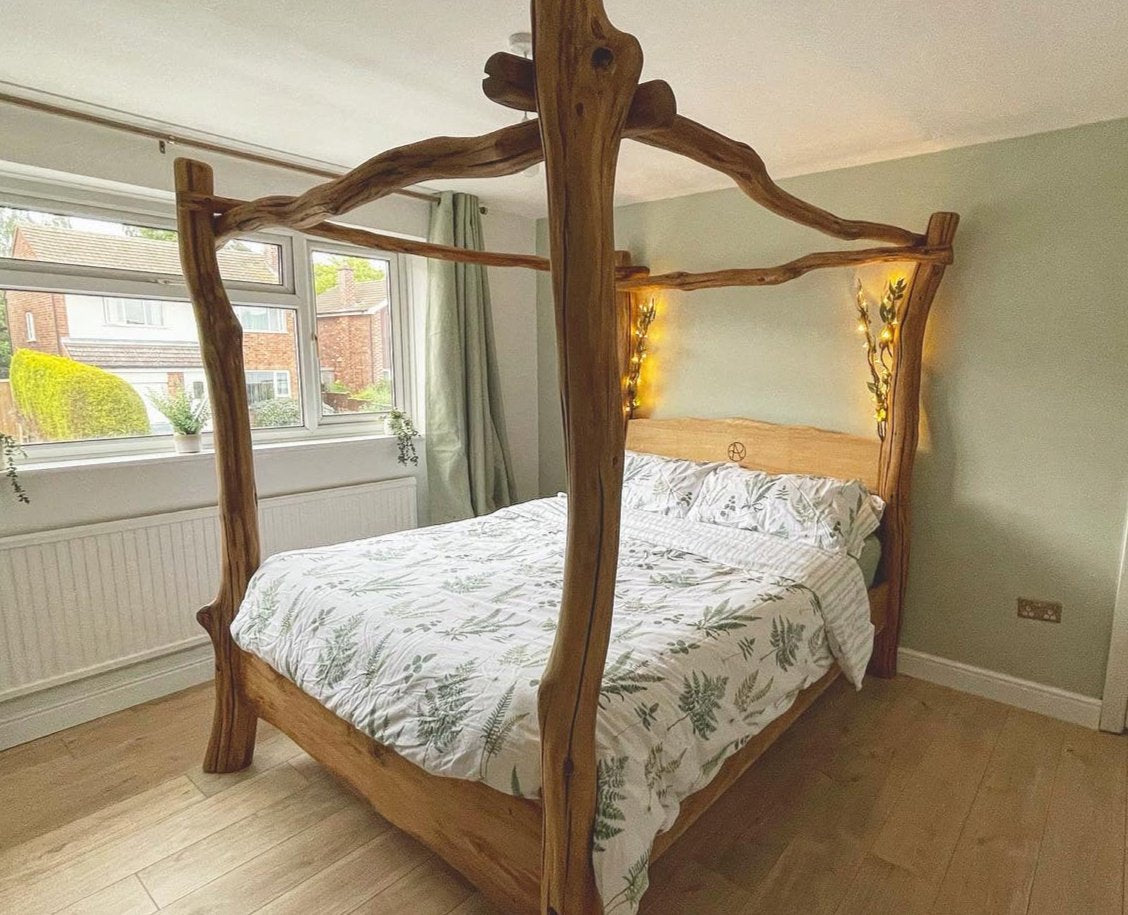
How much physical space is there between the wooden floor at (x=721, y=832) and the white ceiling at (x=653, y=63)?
2189 millimetres

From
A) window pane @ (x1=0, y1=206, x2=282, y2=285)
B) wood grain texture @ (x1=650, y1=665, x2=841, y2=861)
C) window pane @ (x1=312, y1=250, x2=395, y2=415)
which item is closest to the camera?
wood grain texture @ (x1=650, y1=665, x2=841, y2=861)

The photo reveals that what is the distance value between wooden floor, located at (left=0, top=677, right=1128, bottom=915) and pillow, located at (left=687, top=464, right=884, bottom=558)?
28.5 inches

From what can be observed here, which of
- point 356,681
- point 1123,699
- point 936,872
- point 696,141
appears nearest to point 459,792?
point 356,681

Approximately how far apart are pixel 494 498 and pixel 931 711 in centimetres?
229

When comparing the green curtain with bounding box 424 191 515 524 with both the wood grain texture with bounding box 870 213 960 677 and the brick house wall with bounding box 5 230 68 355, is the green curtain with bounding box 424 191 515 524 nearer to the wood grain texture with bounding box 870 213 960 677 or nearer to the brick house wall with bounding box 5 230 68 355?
the brick house wall with bounding box 5 230 68 355

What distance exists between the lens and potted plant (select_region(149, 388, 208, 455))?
106 inches

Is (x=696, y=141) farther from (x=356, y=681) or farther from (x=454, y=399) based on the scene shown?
(x=454, y=399)

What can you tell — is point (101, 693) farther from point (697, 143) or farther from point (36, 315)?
point (697, 143)

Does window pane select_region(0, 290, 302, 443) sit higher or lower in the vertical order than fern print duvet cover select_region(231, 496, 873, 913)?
higher

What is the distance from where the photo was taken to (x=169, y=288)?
271 centimetres

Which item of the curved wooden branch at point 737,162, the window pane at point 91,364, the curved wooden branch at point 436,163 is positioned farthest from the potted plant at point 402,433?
the curved wooden branch at point 737,162

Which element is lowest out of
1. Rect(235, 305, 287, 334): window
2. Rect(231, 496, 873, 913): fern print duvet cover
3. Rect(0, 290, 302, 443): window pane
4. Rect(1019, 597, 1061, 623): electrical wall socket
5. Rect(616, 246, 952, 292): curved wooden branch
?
Rect(1019, 597, 1061, 623): electrical wall socket

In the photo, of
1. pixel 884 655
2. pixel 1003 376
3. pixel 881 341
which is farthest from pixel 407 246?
pixel 884 655

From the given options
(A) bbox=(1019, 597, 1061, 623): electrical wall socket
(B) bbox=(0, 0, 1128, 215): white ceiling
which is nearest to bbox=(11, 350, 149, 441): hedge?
(B) bbox=(0, 0, 1128, 215): white ceiling
